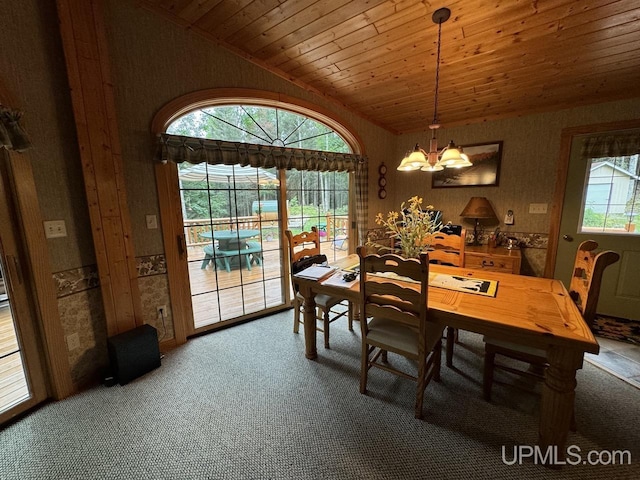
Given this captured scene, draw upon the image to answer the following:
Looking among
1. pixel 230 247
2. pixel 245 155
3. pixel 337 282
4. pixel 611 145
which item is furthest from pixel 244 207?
pixel 611 145

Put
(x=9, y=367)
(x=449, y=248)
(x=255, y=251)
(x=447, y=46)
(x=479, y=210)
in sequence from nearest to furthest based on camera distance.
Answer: (x=9, y=367)
(x=447, y=46)
(x=449, y=248)
(x=255, y=251)
(x=479, y=210)

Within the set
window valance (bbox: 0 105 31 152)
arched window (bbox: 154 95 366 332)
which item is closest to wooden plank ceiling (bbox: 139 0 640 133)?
arched window (bbox: 154 95 366 332)

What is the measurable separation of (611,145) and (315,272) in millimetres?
3219

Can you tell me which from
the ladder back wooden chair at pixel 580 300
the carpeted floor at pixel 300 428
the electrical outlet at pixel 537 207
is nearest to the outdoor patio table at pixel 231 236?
the carpeted floor at pixel 300 428

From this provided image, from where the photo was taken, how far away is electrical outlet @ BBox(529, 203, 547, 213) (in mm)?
3109

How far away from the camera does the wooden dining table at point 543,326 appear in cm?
127

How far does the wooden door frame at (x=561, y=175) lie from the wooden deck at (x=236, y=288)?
310 cm

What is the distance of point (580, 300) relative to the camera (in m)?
1.64

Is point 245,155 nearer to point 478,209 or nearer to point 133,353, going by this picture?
point 133,353

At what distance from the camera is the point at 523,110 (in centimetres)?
306

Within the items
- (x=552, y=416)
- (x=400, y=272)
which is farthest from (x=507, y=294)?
(x=400, y=272)

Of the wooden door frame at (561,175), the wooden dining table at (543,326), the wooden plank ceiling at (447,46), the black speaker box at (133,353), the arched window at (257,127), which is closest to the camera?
the wooden dining table at (543,326)

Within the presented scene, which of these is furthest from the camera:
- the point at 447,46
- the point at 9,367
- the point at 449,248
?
the point at 449,248

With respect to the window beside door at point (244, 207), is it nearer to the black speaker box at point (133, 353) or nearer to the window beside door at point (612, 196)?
the black speaker box at point (133, 353)
